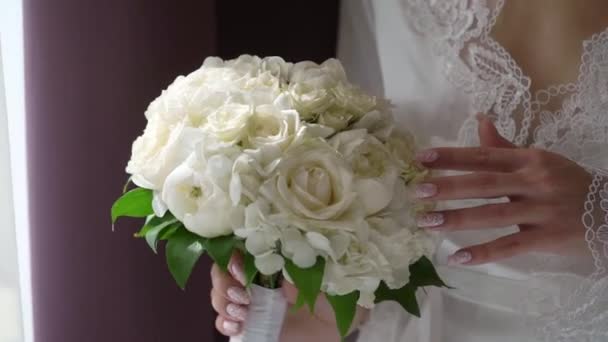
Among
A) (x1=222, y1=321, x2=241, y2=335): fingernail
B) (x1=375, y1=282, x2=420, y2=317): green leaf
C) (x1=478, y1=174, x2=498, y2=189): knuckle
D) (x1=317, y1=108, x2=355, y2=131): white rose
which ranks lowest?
(x1=222, y1=321, x2=241, y2=335): fingernail

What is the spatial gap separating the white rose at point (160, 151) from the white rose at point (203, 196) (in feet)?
0.06

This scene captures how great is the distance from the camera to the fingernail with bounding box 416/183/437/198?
2.16ft

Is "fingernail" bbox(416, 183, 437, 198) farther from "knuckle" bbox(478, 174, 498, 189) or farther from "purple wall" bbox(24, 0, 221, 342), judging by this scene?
"purple wall" bbox(24, 0, 221, 342)

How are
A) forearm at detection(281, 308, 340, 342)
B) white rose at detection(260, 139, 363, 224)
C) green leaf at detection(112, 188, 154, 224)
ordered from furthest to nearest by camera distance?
forearm at detection(281, 308, 340, 342), green leaf at detection(112, 188, 154, 224), white rose at detection(260, 139, 363, 224)

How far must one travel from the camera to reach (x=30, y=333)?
0.93 metres

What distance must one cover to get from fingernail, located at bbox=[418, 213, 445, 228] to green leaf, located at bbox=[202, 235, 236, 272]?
0.66 ft

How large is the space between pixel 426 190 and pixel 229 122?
0.74ft

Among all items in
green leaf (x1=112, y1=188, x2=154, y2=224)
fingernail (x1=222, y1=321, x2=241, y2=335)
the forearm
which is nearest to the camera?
green leaf (x1=112, y1=188, x2=154, y2=224)

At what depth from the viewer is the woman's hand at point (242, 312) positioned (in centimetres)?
73

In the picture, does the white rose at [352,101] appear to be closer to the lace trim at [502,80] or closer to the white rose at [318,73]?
the white rose at [318,73]

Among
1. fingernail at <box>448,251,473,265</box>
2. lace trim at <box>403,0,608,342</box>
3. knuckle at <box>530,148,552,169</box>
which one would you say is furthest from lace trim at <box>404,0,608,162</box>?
fingernail at <box>448,251,473,265</box>

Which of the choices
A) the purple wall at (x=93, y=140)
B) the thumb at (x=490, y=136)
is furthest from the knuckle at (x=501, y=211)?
the purple wall at (x=93, y=140)

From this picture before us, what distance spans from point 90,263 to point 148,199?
333 millimetres

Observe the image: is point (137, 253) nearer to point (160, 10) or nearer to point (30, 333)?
point (30, 333)
